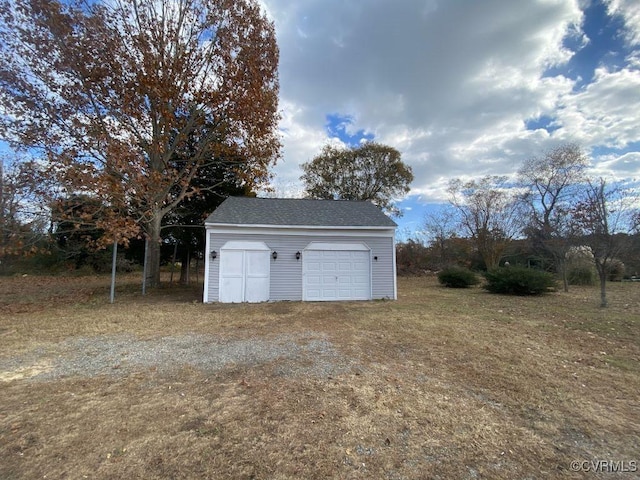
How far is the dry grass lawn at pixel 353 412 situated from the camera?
2395mm

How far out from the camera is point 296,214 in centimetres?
1230

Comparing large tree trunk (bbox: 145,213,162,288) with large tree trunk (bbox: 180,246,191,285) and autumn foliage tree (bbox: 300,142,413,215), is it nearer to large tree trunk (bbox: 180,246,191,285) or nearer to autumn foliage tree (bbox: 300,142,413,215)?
large tree trunk (bbox: 180,246,191,285)

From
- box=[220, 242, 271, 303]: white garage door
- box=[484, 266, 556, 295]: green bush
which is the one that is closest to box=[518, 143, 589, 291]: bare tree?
box=[484, 266, 556, 295]: green bush

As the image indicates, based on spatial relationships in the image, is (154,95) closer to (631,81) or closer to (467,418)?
(467,418)

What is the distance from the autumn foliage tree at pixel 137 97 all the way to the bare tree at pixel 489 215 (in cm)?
1513

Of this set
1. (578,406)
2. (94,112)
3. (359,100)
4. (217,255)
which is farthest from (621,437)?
(94,112)

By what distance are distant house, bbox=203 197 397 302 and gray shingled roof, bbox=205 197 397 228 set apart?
3 cm

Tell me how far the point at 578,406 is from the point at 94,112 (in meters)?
15.5

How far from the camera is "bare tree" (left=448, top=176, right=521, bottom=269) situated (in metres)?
21.2

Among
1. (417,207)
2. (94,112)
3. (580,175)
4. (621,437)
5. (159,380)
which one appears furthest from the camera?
(417,207)

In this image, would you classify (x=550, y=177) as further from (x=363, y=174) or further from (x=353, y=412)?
(x=353, y=412)

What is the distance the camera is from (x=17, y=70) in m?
10.5

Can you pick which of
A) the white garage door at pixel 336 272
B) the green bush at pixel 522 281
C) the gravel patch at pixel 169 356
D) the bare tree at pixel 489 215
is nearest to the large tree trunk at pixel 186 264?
the white garage door at pixel 336 272

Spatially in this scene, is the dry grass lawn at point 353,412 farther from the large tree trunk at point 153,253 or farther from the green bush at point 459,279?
the green bush at point 459,279
